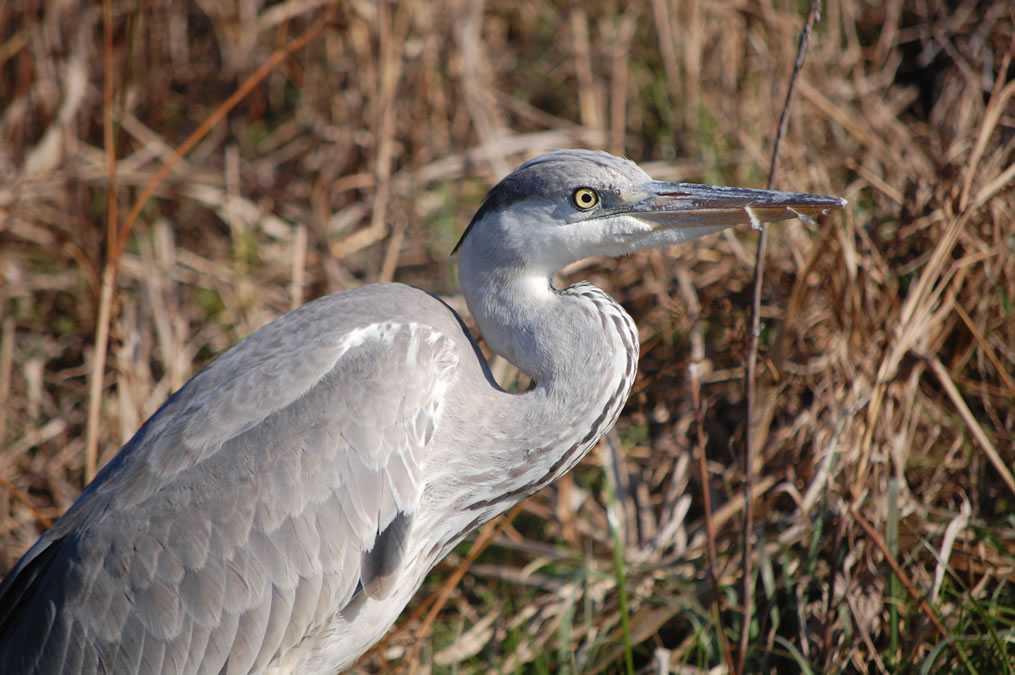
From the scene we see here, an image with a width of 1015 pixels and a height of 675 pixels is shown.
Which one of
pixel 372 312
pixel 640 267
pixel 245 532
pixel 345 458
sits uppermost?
pixel 372 312

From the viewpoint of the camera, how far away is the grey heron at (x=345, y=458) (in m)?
2.37

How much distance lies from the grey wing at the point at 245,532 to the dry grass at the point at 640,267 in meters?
0.75

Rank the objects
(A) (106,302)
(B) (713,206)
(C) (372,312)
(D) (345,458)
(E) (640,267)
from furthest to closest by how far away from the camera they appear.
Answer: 1. (E) (640,267)
2. (A) (106,302)
3. (C) (372,312)
4. (B) (713,206)
5. (D) (345,458)

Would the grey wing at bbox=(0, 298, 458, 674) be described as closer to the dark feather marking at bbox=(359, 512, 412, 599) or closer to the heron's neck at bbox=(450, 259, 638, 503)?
the dark feather marking at bbox=(359, 512, 412, 599)

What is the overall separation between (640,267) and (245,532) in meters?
2.12

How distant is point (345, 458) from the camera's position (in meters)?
2.36

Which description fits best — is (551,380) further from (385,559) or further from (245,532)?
(245,532)

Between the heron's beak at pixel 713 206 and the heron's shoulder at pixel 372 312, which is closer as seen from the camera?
the heron's beak at pixel 713 206

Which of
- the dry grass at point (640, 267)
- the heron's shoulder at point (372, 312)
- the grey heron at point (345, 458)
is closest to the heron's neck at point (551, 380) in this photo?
the grey heron at point (345, 458)

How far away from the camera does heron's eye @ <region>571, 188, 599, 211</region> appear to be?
253cm

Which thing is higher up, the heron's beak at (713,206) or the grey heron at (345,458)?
the heron's beak at (713,206)

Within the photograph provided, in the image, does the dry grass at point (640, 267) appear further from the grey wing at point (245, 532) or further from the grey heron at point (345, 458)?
the grey wing at point (245, 532)

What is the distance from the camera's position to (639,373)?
3863 millimetres

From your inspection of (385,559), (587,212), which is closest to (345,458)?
(385,559)
